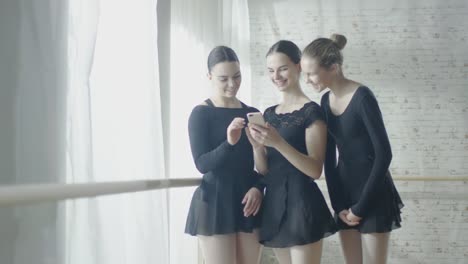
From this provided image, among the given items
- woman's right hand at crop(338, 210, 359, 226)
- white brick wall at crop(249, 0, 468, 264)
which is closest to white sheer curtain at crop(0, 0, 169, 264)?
woman's right hand at crop(338, 210, 359, 226)

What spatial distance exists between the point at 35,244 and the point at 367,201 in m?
0.75

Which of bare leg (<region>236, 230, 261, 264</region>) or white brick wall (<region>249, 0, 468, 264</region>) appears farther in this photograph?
white brick wall (<region>249, 0, 468, 264</region>)

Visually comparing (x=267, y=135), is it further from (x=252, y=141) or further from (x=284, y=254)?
(x=284, y=254)

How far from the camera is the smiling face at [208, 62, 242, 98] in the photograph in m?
1.25

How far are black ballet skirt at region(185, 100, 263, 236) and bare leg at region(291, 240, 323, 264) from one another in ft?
0.38

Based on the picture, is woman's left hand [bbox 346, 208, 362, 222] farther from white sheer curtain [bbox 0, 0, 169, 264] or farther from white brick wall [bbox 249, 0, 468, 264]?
white brick wall [bbox 249, 0, 468, 264]

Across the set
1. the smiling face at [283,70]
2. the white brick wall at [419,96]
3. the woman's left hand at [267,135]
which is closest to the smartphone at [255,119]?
the woman's left hand at [267,135]

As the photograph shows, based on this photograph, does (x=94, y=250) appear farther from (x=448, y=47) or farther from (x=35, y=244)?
(x=448, y=47)

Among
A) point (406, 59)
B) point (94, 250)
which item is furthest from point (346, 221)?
point (406, 59)

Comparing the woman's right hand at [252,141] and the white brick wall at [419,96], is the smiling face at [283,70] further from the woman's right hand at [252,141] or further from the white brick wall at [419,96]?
the white brick wall at [419,96]

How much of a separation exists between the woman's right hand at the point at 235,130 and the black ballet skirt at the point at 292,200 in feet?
0.34

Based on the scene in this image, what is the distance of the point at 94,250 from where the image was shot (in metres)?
0.89

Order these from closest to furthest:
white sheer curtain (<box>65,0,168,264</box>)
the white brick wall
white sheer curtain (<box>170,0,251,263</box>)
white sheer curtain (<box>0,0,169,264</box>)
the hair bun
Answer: white sheer curtain (<box>0,0,169,264</box>) < white sheer curtain (<box>65,0,168,264</box>) < the hair bun < white sheer curtain (<box>170,0,251,263</box>) < the white brick wall

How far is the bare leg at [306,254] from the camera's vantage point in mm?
1187
